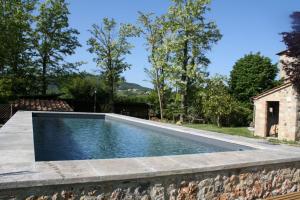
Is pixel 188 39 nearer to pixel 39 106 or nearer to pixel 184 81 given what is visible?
pixel 184 81

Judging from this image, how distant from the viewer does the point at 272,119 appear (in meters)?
20.4

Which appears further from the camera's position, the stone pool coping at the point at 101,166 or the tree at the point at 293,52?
the tree at the point at 293,52

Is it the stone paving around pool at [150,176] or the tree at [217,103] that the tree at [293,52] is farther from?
the stone paving around pool at [150,176]

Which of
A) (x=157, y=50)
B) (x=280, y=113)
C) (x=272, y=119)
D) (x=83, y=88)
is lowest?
(x=272, y=119)

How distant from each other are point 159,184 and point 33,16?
1122 inches

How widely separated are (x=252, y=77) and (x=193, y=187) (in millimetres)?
32720

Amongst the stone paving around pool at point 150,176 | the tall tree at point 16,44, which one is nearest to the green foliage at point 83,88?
the tall tree at point 16,44

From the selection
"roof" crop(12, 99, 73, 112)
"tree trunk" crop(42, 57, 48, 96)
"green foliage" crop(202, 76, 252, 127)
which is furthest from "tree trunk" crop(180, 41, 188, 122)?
"tree trunk" crop(42, 57, 48, 96)

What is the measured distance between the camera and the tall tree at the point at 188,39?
27.4 m

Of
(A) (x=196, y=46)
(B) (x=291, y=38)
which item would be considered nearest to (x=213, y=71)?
(A) (x=196, y=46)

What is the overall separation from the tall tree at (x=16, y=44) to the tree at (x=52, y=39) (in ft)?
2.96

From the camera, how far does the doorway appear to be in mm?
19500

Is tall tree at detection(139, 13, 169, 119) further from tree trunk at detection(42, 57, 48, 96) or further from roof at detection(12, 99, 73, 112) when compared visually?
tree trunk at detection(42, 57, 48, 96)

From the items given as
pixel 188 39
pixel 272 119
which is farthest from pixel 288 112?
pixel 188 39
